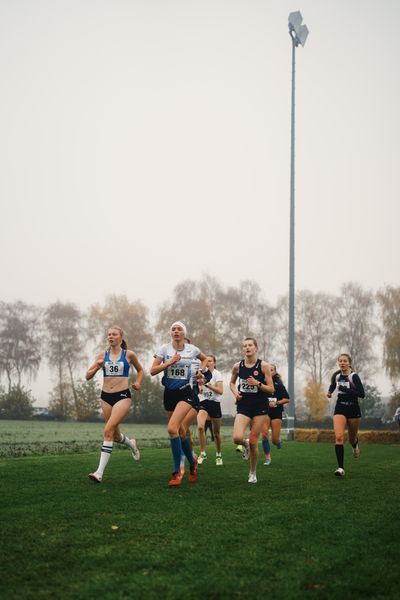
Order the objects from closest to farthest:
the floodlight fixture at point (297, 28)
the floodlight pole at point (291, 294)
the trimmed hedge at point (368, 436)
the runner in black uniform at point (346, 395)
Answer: the runner in black uniform at point (346, 395), the floodlight pole at point (291, 294), the trimmed hedge at point (368, 436), the floodlight fixture at point (297, 28)

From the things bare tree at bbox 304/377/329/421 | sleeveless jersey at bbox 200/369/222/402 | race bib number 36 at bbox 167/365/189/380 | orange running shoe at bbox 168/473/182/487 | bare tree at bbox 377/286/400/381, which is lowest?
bare tree at bbox 304/377/329/421

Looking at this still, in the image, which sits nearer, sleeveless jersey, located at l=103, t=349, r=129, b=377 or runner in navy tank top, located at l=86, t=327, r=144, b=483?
runner in navy tank top, located at l=86, t=327, r=144, b=483

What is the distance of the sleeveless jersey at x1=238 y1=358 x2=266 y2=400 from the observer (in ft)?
33.4

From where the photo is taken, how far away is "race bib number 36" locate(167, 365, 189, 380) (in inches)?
384

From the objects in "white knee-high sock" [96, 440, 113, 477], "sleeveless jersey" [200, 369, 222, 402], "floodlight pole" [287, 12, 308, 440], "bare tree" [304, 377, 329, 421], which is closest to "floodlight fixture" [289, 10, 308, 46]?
"floodlight pole" [287, 12, 308, 440]

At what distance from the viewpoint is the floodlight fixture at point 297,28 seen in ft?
97.3

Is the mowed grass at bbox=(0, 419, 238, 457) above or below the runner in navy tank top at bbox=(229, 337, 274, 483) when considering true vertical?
below

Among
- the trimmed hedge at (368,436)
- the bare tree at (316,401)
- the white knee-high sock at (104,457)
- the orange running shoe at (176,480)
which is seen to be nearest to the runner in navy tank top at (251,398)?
the orange running shoe at (176,480)

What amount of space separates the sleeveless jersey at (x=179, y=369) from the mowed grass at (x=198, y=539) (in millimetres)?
1694

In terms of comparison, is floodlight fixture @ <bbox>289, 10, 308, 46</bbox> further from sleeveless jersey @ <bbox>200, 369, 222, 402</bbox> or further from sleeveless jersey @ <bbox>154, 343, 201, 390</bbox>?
sleeveless jersey @ <bbox>154, 343, 201, 390</bbox>

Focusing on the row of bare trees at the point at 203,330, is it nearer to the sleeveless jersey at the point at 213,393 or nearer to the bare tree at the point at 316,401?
the bare tree at the point at 316,401

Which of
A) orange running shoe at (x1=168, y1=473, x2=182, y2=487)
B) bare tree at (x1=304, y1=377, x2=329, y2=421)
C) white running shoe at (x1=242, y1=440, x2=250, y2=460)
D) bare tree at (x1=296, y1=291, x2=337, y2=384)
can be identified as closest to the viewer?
orange running shoe at (x1=168, y1=473, x2=182, y2=487)

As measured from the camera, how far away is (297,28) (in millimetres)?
29781

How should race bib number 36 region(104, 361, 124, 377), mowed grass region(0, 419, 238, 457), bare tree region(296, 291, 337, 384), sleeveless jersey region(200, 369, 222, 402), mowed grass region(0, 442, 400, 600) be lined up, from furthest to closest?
bare tree region(296, 291, 337, 384) < mowed grass region(0, 419, 238, 457) < sleeveless jersey region(200, 369, 222, 402) < race bib number 36 region(104, 361, 124, 377) < mowed grass region(0, 442, 400, 600)
